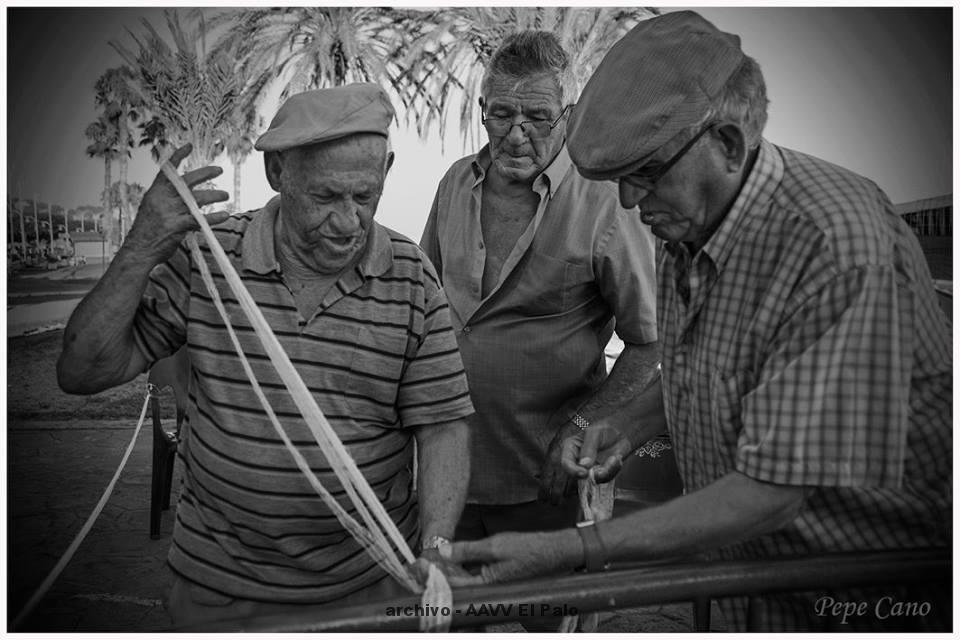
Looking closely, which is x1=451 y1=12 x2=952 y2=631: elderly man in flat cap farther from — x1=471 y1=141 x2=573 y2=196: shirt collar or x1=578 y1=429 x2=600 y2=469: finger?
x1=471 y1=141 x2=573 y2=196: shirt collar

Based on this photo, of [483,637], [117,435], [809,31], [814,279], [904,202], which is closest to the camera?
[814,279]

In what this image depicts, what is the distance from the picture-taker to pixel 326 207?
64.1 inches

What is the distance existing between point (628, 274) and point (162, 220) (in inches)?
56.4

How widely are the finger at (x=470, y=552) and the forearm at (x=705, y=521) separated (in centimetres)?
13

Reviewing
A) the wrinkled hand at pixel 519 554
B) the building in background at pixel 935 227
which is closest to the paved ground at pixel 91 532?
the wrinkled hand at pixel 519 554

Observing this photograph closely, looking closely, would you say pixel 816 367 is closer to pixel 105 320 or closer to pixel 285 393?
pixel 285 393

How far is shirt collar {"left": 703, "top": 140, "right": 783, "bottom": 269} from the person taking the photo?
1.39m

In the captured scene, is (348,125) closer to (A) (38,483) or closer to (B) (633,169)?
(B) (633,169)

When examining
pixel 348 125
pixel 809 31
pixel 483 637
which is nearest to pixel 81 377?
pixel 348 125

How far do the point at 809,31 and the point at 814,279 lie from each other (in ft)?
4.35

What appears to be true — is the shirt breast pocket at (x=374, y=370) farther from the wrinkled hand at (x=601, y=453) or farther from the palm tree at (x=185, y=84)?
the palm tree at (x=185, y=84)

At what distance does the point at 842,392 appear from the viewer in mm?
1231

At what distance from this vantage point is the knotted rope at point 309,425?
153 centimetres

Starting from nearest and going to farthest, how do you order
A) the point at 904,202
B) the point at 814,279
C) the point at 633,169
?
1. the point at 814,279
2. the point at 633,169
3. the point at 904,202
